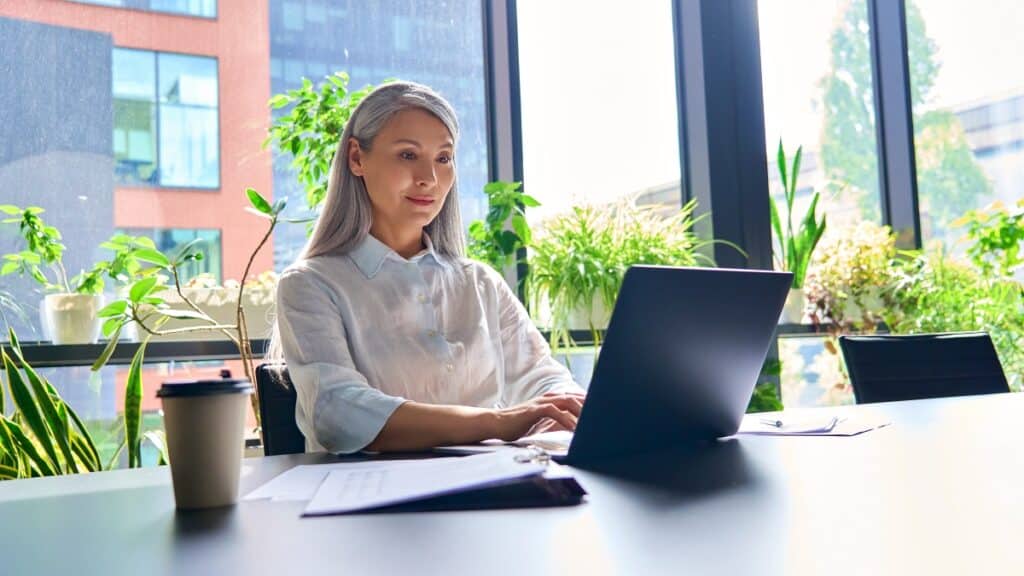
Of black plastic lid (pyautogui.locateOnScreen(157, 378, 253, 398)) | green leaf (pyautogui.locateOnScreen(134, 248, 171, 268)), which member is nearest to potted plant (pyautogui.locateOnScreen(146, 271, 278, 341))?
green leaf (pyautogui.locateOnScreen(134, 248, 171, 268))

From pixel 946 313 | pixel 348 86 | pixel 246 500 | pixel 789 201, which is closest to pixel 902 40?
pixel 789 201

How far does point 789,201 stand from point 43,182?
287 centimetres

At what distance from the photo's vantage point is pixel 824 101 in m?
4.20

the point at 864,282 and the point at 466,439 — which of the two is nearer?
the point at 466,439

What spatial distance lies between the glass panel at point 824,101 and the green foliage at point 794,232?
132 millimetres

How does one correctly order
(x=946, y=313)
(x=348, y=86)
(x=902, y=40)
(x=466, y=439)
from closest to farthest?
1. (x=466, y=439)
2. (x=348, y=86)
3. (x=946, y=313)
4. (x=902, y=40)

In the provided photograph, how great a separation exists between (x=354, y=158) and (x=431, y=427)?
0.80m

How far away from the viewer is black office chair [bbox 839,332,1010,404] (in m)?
2.15

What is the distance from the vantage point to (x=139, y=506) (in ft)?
2.87

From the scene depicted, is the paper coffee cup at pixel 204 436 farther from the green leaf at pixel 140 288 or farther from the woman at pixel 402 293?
the green leaf at pixel 140 288

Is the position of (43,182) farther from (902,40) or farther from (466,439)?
(902,40)

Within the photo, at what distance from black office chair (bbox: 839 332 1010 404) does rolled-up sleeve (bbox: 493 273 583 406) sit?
0.72 meters

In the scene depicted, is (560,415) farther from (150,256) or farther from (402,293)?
(150,256)

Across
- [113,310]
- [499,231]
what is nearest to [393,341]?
[113,310]
